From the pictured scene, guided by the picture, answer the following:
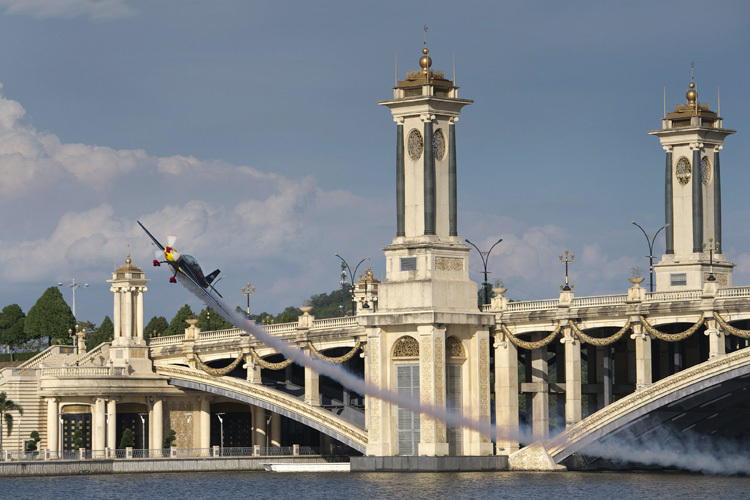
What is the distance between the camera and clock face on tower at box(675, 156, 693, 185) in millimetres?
113188

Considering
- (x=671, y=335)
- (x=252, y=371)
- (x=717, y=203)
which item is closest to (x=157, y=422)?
(x=252, y=371)

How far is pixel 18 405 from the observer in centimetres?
13175

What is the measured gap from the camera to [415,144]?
109562mm

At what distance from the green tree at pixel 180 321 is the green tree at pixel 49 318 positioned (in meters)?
9.82

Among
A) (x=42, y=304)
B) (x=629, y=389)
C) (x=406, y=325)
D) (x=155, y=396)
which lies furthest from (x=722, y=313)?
(x=42, y=304)

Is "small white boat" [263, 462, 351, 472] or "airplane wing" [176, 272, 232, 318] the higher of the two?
"airplane wing" [176, 272, 232, 318]

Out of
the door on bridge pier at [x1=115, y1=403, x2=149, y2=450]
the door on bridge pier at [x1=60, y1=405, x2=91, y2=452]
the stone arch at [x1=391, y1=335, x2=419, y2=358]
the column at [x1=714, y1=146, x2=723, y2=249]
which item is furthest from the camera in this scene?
the door on bridge pier at [x1=115, y1=403, x2=149, y2=450]

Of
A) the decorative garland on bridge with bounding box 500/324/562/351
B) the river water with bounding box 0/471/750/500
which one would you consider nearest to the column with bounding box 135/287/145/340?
the river water with bounding box 0/471/750/500

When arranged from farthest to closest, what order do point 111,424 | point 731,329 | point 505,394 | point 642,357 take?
1. point 111,424
2. point 505,394
3. point 642,357
4. point 731,329

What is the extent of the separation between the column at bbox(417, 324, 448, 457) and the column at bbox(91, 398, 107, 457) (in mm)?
31432

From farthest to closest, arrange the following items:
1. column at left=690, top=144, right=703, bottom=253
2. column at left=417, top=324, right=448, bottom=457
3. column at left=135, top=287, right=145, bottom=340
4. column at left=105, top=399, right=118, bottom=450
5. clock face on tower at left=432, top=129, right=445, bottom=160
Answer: column at left=135, top=287, right=145, bottom=340, column at left=105, top=399, right=118, bottom=450, column at left=690, top=144, right=703, bottom=253, clock face on tower at left=432, top=129, right=445, bottom=160, column at left=417, top=324, right=448, bottom=457

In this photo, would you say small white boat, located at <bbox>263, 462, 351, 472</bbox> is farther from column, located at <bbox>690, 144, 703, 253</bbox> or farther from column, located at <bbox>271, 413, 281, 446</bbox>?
column, located at <bbox>690, 144, 703, 253</bbox>

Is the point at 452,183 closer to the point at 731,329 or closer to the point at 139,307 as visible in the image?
the point at 731,329

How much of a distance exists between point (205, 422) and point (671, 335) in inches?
1886
